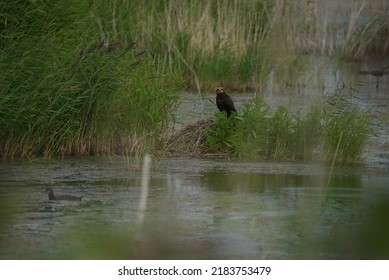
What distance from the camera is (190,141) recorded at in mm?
9273

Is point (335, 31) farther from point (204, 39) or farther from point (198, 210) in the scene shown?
point (198, 210)

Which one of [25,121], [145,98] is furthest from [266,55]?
[25,121]

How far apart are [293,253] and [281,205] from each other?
4.16ft

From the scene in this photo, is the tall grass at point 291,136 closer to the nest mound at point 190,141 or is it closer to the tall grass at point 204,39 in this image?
the nest mound at point 190,141

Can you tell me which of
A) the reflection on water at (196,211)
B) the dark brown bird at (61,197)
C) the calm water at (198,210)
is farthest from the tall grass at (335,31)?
the dark brown bird at (61,197)

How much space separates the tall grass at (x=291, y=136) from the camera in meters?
8.95

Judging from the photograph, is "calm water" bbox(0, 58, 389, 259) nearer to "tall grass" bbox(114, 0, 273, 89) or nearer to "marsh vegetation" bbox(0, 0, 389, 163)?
"marsh vegetation" bbox(0, 0, 389, 163)

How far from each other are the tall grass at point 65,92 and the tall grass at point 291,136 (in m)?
0.60

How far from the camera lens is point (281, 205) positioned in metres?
7.25

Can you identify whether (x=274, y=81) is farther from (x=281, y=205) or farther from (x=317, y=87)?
(x=281, y=205)

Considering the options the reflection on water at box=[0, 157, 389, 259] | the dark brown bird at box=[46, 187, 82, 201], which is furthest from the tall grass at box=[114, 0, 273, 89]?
the dark brown bird at box=[46, 187, 82, 201]

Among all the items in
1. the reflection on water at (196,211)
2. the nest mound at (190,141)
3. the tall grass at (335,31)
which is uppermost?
the tall grass at (335,31)

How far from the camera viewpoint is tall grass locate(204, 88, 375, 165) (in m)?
8.95

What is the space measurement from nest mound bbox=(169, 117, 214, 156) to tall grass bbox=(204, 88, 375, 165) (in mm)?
63
